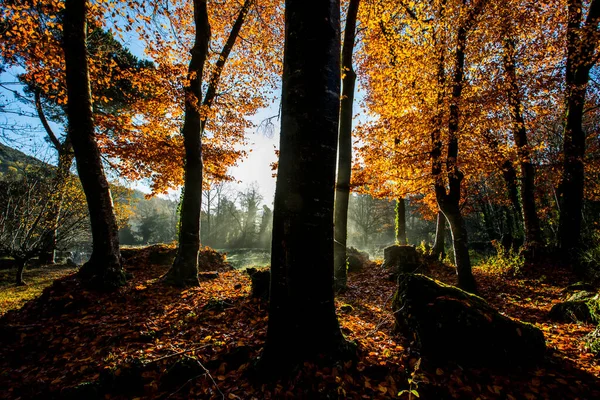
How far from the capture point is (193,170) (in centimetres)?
724

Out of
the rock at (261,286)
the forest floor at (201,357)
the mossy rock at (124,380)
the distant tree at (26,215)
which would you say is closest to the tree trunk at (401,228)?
the forest floor at (201,357)

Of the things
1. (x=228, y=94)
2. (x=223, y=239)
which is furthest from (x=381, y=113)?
(x=223, y=239)

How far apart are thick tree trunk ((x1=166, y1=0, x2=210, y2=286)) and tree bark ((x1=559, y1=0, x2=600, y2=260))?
1126 centimetres

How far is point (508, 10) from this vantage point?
631 centimetres

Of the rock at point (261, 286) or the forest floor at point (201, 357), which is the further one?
the rock at point (261, 286)

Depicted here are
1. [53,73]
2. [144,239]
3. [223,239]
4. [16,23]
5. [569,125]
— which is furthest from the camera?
[223,239]

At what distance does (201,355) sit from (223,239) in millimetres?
40149

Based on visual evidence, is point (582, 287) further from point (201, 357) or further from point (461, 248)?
point (201, 357)

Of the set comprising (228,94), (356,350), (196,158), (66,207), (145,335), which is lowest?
(145,335)

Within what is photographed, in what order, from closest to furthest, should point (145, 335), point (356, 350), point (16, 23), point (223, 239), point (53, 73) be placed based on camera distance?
point (356, 350) < point (145, 335) < point (16, 23) < point (53, 73) < point (223, 239)

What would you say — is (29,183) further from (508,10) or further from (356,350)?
(508,10)

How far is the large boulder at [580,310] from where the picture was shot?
13.2 feet

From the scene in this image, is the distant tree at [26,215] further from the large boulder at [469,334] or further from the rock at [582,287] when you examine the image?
the rock at [582,287]

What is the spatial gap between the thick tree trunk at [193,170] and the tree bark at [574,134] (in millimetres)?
11259
